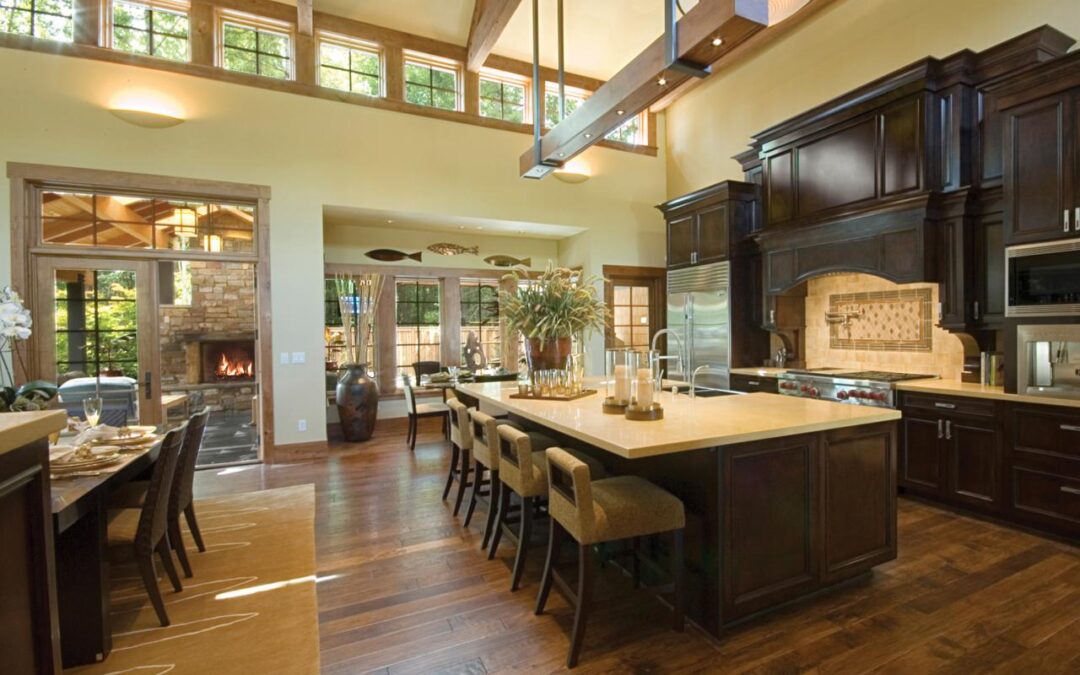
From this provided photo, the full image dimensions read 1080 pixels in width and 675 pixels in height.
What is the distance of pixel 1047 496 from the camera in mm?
3086

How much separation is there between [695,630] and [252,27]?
7035 mm

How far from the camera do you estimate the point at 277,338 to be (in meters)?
5.36

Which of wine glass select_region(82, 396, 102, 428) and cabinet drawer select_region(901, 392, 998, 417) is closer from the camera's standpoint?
wine glass select_region(82, 396, 102, 428)

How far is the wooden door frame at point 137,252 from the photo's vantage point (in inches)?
180

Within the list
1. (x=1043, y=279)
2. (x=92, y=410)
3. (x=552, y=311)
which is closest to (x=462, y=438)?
(x=552, y=311)

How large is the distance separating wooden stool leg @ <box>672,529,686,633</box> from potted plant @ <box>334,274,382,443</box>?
485cm

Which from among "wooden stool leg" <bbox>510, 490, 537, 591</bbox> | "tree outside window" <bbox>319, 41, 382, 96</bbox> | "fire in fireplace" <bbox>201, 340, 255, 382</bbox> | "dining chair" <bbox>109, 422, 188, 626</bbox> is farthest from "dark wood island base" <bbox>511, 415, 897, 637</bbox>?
"fire in fireplace" <bbox>201, 340, 255, 382</bbox>

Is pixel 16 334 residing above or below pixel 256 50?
below

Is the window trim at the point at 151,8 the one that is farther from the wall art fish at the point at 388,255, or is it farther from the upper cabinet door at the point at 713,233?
the upper cabinet door at the point at 713,233

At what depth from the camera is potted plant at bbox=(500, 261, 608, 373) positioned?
2998 millimetres

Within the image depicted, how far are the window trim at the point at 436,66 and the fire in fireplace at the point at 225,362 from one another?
4.91m

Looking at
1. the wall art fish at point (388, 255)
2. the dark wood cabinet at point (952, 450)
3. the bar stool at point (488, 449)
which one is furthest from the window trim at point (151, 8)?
the dark wood cabinet at point (952, 450)

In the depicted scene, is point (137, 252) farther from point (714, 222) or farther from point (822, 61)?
point (822, 61)

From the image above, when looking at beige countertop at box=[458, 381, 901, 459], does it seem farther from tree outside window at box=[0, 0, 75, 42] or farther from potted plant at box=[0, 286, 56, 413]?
tree outside window at box=[0, 0, 75, 42]
